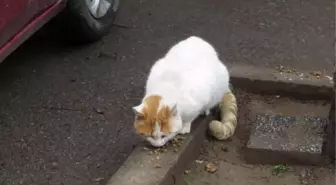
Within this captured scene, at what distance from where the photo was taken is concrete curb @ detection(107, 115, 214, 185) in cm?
345

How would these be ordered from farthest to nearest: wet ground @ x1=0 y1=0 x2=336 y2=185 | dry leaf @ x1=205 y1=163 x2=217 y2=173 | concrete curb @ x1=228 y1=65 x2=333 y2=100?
concrete curb @ x1=228 y1=65 x2=333 y2=100 < wet ground @ x1=0 y1=0 x2=336 y2=185 < dry leaf @ x1=205 y1=163 x2=217 y2=173

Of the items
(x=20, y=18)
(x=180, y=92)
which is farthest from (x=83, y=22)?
(x=180, y=92)

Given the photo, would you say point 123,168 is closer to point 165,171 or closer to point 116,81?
point 165,171

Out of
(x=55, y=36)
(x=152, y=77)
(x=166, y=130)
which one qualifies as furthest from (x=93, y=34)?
(x=166, y=130)

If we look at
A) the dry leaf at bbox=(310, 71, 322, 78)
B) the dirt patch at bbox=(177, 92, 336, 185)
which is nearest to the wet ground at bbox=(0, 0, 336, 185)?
the dry leaf at bbox=(310, 71, 322, 78)

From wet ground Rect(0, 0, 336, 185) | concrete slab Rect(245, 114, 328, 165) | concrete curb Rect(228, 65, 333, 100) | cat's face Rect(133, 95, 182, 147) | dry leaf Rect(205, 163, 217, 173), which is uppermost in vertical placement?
cat's face Rect(133, 95, 182, 147)

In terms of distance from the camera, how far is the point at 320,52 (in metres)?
5.60

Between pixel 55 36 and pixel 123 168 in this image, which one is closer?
pixel 123 168

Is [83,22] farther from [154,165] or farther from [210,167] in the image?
[154,165]

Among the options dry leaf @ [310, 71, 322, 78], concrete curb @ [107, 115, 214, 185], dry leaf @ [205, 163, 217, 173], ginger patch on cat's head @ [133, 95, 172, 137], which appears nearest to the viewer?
concrete curb @ [107, 115, 214, 185]

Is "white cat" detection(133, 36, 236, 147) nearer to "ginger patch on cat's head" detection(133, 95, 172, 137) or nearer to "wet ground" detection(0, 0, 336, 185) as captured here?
"ginger patch on cat's head" detection(133, 95, 172, 137)

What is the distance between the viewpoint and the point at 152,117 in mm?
3590

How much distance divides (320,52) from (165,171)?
2.55m

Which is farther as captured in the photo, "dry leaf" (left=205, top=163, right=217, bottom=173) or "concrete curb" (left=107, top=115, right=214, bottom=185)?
"dry leaf" (left=205, top=163, right=217, bottom=173)
